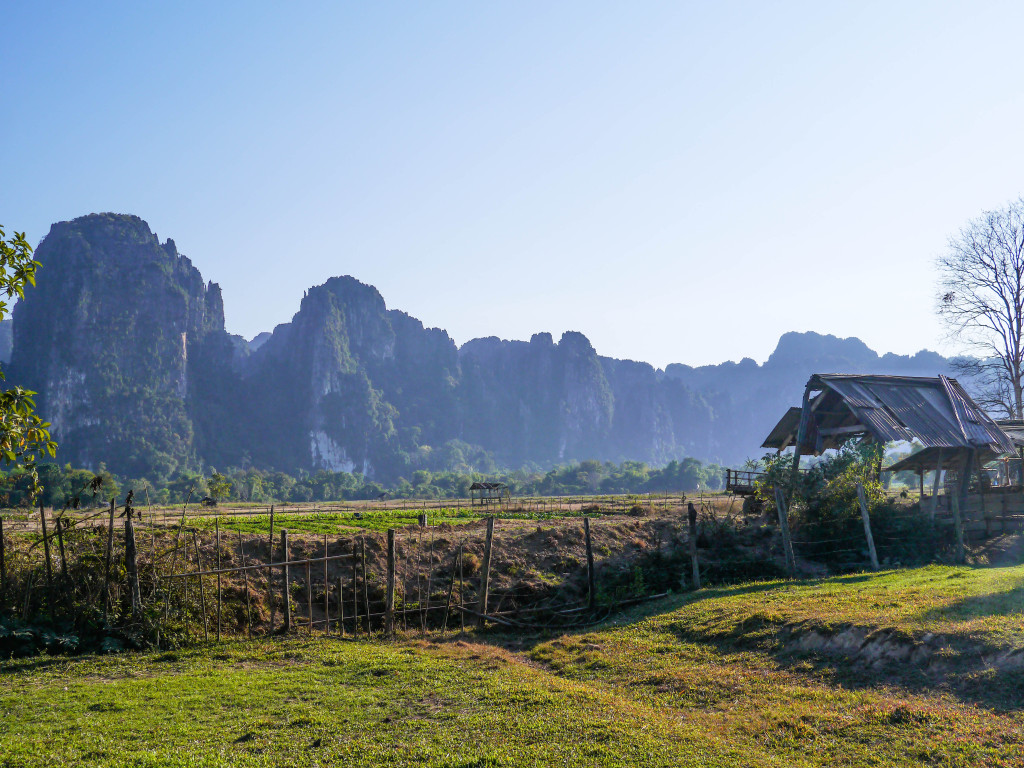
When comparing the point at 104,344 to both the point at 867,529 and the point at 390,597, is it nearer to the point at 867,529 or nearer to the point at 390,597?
the point at 390,597

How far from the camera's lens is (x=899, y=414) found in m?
22.8

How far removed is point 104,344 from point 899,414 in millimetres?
155507

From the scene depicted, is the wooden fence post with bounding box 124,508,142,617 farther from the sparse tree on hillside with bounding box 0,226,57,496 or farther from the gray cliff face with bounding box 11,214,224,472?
the gray cliff face with bounding box 11,214,224,472

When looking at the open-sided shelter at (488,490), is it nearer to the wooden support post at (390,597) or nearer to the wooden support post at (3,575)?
the wooden support post at (390,597)

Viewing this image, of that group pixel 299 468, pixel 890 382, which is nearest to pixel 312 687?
pixel 890 382

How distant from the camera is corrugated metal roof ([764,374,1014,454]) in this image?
2219 cm

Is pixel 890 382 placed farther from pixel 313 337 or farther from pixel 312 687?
pixel 313 337

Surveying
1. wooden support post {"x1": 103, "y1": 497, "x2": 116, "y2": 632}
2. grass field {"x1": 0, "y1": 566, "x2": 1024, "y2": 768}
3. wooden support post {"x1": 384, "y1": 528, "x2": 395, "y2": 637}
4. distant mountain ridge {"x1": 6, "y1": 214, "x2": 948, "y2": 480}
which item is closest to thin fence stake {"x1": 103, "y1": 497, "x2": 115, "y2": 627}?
wooden support post {"x1": 103, "y1": 497, "x2": 116, "y2": 632}

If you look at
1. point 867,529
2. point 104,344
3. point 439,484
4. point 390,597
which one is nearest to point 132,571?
point 390,597

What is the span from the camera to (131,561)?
39.6ft

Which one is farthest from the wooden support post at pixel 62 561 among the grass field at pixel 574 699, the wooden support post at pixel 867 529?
the wooden support post at pixel 867 529

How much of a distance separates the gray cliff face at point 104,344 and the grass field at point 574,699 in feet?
473

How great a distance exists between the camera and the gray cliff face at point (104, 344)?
461 feet

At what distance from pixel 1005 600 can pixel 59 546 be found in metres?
14.7
